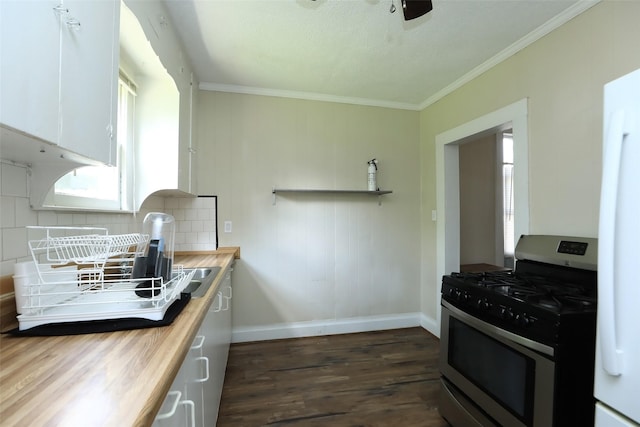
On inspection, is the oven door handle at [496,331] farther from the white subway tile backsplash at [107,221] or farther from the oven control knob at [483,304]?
the white subway tile backsplash at [107,221]

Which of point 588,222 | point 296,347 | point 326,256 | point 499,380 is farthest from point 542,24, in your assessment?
point 296,347

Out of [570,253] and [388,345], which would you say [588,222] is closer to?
[570,253]

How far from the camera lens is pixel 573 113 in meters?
1.60

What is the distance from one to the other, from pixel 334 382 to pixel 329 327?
0.78 meters

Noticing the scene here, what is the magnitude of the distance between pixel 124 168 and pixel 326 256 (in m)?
1.84

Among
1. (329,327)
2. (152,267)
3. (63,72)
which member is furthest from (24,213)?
(329,327)

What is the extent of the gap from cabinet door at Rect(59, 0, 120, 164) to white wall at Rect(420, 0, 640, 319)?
2.28m

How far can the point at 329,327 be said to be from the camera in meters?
2.80

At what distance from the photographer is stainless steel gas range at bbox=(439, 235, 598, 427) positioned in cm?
107

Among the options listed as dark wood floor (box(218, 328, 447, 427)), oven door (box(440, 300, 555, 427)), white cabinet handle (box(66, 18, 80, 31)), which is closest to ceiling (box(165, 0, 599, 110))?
white cabinet handle (box(66, 18, 80, 31))

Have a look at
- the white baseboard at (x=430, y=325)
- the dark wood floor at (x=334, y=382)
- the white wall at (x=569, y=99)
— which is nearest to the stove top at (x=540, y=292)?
the white wall at (x=569, y=99)

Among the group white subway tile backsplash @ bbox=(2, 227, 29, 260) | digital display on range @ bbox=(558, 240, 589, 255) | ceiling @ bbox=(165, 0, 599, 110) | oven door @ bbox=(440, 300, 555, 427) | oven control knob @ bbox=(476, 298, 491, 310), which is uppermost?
ceiling @ bbox=(165, 0, 599, 110)

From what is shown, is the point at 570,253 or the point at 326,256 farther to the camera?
the point at 326,256

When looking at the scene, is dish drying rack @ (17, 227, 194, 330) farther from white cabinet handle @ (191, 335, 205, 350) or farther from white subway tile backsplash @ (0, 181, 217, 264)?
white cabinet handle @ (191, 335, 205, 350)
